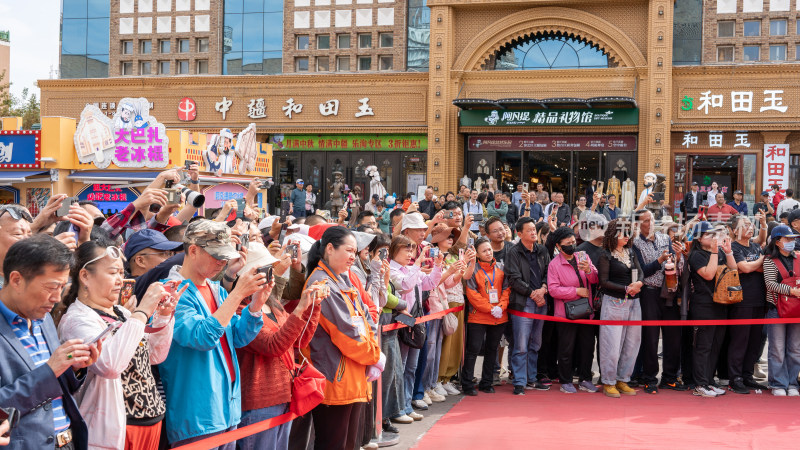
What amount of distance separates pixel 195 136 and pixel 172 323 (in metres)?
16.1

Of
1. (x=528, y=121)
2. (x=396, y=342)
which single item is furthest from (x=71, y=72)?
(x=396, y=342)

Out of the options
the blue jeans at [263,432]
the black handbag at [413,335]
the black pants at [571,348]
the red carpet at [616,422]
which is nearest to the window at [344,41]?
the black pants at [571,348]

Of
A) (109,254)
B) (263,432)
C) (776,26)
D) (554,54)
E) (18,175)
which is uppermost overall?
(776,26)

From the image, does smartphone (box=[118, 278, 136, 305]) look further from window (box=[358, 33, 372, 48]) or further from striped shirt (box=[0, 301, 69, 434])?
window (box=[358, 33, 372, 48])

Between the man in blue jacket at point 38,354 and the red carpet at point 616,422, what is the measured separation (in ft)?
13.3

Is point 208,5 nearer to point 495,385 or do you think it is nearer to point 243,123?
point 243,123

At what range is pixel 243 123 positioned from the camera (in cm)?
2720

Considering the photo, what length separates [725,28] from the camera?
2439 centimetres

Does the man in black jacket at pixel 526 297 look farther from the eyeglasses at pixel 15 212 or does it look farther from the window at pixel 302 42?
the window at pixel 302 42

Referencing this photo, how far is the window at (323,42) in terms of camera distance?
2739 cm

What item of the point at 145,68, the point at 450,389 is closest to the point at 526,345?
the point at 450,389

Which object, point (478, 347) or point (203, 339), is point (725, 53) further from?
point (203, 339)

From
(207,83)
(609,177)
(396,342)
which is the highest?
(207,83)

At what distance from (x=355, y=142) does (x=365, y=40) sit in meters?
3.83
